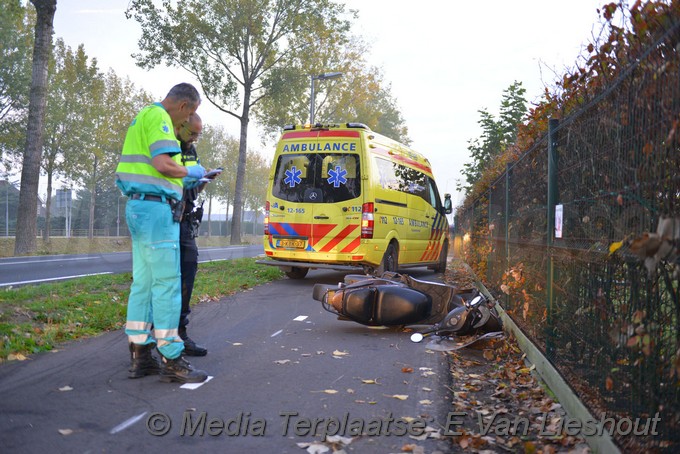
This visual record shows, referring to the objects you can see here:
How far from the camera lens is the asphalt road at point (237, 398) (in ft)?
10.4

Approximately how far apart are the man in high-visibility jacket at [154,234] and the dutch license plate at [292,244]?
6.15 metres

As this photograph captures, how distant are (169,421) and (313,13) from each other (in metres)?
24.5

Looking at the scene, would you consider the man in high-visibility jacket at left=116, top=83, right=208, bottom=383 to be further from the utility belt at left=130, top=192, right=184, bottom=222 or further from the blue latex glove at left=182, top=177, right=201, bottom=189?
the blue latex glove at left=182, top=177, right=201, bottom=189

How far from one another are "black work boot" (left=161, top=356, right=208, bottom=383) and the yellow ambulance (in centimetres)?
591

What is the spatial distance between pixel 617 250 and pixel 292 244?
8.09m

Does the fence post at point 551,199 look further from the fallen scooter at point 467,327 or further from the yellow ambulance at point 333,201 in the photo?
the yellow ambulance at point 333,201

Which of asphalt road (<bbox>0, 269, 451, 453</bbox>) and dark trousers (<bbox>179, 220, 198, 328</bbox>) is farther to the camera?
dark trousers (<bbox>179, 220, 198, 328</bbox>)

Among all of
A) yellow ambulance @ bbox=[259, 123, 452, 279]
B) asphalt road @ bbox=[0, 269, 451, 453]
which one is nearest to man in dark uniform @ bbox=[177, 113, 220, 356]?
asphalt road @ bbox=[0, 269, 451, 453]

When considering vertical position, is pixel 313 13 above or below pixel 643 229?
above

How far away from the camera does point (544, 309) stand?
15.6ft

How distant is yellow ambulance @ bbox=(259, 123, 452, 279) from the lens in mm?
10164

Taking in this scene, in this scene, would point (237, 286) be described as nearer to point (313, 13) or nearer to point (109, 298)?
point (109, 298)

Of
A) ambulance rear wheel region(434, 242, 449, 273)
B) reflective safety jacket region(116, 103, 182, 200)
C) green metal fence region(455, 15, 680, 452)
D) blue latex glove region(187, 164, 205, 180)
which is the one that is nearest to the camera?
green metal fence region(455, 15, 680, 452)

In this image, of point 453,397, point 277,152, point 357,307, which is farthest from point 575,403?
point 277,152
